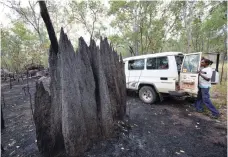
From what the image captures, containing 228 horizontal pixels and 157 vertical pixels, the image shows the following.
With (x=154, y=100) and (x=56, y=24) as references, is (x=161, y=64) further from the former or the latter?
(x=56, y=24)

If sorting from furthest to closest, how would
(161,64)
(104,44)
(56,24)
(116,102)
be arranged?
(56,24)
(161,64)
(116,102)
(104,44)

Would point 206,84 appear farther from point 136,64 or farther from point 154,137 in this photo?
point 136,64

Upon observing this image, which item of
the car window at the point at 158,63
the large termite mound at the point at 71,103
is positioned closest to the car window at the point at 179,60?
the car window at the point at 158,63

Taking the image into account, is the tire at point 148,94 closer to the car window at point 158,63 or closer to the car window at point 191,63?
the car window at point 158,63

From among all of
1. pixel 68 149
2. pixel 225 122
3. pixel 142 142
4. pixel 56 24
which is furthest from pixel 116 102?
pixel 56 24

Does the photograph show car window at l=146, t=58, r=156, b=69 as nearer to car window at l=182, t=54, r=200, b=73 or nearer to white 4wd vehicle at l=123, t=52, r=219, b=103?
white 4wd vehicle at l=123, t=52, r=219, b=103

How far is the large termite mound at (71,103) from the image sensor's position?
252 cm

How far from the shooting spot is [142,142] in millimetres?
3211

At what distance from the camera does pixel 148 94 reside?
19.0ft

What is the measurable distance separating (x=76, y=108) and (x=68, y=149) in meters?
0.79

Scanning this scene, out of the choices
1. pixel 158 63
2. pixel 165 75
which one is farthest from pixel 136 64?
pixel 165 75

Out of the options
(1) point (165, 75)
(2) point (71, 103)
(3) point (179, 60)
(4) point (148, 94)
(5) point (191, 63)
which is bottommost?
(4) point (148, 94)

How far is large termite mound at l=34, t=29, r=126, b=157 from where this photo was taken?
2.52m

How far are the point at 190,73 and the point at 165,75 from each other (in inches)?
31.4
